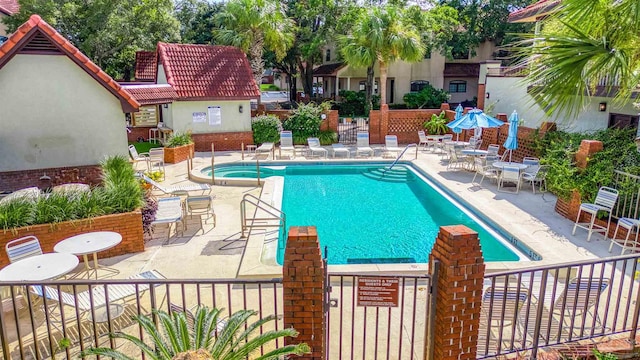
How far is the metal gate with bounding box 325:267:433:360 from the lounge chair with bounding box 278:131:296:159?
12888 mm

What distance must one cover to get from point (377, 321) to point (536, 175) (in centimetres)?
1105

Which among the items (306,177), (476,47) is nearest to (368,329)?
(306,177)

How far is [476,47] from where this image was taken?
37594mm

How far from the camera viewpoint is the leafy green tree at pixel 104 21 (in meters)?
24.5

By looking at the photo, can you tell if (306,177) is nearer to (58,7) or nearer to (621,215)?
(621,215)

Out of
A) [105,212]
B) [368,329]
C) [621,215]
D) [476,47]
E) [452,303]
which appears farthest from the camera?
[476,47]

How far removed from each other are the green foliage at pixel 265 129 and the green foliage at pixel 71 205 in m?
12.7

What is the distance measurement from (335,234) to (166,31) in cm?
2415

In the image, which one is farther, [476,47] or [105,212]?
[476,47]

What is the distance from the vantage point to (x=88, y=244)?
767cm

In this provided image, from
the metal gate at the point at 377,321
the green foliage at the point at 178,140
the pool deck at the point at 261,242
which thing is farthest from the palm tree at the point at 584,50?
the green foliage at the point at 178,140

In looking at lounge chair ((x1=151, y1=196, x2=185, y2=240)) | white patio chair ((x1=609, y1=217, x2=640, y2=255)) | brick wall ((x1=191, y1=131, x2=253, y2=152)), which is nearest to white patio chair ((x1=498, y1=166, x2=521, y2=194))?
white patio chair ((x1=609, y1=217, x2=640, y2=255))

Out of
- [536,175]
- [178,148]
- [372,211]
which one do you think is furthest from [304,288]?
[178,148]

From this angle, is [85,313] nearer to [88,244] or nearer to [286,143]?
[88,244]
